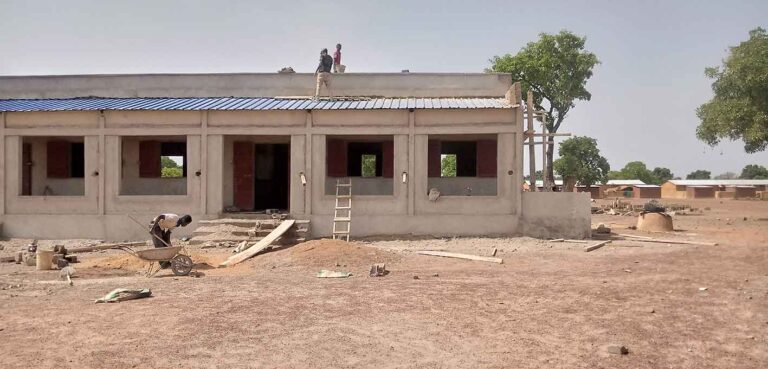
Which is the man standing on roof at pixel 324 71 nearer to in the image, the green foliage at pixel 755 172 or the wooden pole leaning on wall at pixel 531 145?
the wooden pole leaning on wall at pixel 531 145

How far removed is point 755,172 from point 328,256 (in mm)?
109671

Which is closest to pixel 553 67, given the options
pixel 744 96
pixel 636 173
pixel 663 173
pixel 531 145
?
pixel 744 96

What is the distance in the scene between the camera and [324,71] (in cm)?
2011

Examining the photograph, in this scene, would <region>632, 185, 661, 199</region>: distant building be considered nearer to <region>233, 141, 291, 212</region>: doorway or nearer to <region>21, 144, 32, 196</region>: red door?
<region>233, 141, 291, 212</region>: doorway

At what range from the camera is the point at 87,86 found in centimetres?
1977

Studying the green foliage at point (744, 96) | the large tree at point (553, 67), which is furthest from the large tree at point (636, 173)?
the green foliage at point (744, 96)

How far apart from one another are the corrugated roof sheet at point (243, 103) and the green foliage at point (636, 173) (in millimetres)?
82040

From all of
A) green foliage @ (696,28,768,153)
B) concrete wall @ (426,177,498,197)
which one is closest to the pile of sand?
concrete wall @ (426,177,498,197)

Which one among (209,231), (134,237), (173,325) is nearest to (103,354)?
(173,325)

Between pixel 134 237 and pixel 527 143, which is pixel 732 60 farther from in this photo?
pixel 134 237

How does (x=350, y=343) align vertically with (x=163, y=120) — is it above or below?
below

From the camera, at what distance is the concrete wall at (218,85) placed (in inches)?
766

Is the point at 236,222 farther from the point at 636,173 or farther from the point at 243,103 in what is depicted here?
the point at 636,173

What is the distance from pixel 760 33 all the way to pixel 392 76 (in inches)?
795
